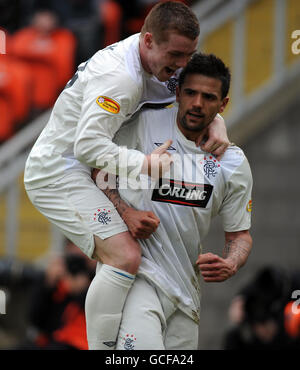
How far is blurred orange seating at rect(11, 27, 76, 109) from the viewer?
32.3ft

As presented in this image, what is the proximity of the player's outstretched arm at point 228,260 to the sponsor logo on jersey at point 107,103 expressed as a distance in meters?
0.87

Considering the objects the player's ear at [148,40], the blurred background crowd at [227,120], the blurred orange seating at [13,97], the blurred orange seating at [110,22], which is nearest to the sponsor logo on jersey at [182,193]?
the player's ear at [148,40]

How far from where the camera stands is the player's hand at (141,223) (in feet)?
14.5

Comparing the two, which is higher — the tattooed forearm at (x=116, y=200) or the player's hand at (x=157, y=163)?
Result: the player's hand at (x=157, y=163)

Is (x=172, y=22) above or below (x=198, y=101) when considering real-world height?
above

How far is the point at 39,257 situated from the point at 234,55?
119 inches

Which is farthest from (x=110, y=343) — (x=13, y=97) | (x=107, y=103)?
(x=13, y=97)

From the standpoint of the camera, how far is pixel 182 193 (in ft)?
15.0

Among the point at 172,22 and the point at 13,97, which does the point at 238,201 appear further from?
the point at 13,97

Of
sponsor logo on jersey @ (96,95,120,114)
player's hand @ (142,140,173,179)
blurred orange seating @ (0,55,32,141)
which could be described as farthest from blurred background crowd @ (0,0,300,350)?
sponsor logo on jersey @ (96,95,120,114)

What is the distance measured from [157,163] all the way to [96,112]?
0.40 meters

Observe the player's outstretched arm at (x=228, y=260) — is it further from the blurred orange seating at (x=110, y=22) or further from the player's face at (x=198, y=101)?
the blurred orange seating at (x=110, y=22)

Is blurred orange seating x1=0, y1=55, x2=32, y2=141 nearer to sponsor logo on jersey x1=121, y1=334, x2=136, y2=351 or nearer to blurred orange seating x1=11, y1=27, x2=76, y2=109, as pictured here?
blurred orange seating x1=11, y1=27, x2=76, y2=109

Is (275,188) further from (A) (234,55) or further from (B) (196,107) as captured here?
(B) (196,107)
